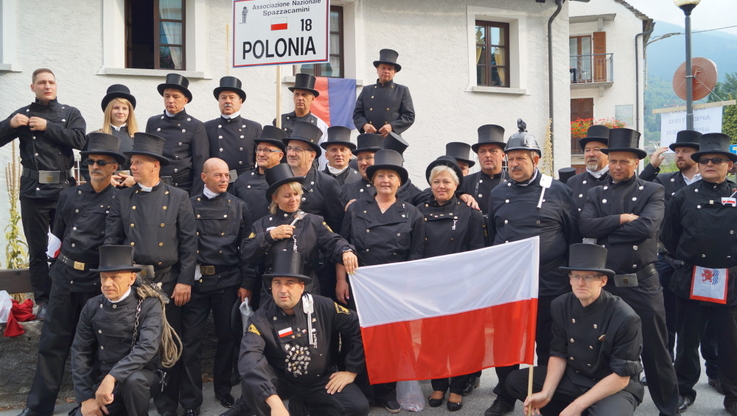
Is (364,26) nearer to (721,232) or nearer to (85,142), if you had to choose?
(85,142)

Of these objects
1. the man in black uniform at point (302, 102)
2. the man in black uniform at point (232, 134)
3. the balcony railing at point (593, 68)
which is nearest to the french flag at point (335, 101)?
the man in black uniform at point (302, 102)

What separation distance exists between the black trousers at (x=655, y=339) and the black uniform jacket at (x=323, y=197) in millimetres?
2606

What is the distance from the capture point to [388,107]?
912cm

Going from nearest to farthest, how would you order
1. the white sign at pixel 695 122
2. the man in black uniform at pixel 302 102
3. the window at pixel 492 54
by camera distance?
1. the man in black uniform at pixel 302 102
2. the white sign at pixel 695 122
3. the window at pixel 492 54

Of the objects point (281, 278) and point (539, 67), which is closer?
point (281, 278)

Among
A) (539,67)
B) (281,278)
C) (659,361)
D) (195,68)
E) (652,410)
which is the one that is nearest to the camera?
(281,278)

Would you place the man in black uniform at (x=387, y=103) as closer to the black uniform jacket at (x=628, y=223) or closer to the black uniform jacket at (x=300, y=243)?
the black uniform jacket at (x=300, y=243)

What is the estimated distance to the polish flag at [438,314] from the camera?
5.61 metres

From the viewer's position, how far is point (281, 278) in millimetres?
5242

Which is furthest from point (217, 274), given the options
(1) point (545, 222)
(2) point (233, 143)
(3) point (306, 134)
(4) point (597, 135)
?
(4) point (597, 135)

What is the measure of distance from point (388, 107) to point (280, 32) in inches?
101

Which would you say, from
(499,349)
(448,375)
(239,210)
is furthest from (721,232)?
(239,210)

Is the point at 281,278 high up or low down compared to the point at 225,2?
down

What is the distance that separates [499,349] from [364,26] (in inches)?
345
